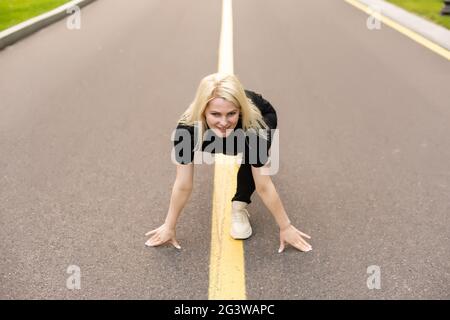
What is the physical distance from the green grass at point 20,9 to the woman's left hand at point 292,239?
7590 mm

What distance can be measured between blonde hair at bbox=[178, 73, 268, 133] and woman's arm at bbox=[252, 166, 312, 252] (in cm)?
30

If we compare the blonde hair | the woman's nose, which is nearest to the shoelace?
the blonde hair

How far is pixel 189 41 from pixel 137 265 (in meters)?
5.71

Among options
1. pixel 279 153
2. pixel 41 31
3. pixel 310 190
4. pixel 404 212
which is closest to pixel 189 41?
pixel 41 31

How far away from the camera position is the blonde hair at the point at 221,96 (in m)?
2.25

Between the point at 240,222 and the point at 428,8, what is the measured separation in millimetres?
7826

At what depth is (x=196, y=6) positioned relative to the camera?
11.0 metres

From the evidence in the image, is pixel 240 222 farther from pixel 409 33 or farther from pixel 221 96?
pixel 409 33

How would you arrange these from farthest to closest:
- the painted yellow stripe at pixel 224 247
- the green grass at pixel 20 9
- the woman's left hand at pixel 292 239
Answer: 1. the green grass at pixel 20 9
2. the woman's left hand at pixel 292 239
3. the painted yellow stripe at pixel 224 247

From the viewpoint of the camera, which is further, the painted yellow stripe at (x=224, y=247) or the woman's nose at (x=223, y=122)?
the painted yellow stripe at (x=224, y=247)

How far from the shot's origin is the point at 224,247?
279cm

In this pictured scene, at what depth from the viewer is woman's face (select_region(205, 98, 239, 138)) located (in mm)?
2277

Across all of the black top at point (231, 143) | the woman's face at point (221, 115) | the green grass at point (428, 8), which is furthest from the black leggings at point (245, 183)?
the green grass at point (428, 8)

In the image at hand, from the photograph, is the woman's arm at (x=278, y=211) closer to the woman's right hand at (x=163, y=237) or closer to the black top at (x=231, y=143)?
the black top at (x=231, y=143)
